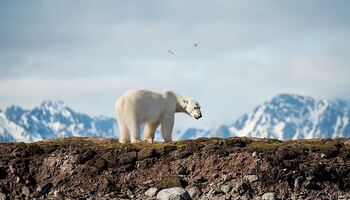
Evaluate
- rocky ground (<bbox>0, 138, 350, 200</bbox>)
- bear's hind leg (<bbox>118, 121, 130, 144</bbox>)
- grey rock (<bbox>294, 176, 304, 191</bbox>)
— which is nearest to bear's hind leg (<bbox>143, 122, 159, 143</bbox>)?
bear's hind leg (<bbox>118, 121, 130, 144</bbox>)

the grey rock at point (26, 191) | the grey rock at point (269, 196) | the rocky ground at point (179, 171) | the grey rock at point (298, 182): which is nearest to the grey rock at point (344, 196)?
the rocky ground at point (179, 171)

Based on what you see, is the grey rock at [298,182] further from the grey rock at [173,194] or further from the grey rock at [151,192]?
the grey rock at [151,192]

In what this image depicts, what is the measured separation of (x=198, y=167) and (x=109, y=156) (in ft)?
16.6

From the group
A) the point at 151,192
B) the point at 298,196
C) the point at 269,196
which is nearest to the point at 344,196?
the point at 298,196

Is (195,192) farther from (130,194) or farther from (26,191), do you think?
(26,191)

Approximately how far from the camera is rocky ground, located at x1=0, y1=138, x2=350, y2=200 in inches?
1913

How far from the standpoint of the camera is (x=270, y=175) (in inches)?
1928

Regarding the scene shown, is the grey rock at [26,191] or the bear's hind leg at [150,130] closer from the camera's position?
the grey rock at [26,191]

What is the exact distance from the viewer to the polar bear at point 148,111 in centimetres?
5759

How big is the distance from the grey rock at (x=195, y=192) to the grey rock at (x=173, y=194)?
42 centimetres

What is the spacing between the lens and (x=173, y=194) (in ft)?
155

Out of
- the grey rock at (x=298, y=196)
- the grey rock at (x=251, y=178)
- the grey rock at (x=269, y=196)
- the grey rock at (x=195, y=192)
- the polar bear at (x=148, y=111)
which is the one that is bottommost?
the grey rock at (x=298, y=196)

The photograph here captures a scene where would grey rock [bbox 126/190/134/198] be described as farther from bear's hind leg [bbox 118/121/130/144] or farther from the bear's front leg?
the bear's front leg

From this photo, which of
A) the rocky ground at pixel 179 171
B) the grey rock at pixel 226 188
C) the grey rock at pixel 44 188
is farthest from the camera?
the grey rock at pixel 44 188
